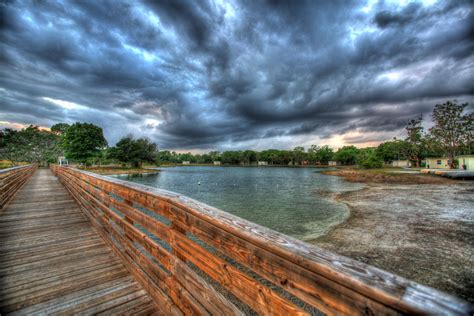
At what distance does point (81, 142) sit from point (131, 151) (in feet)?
76.5

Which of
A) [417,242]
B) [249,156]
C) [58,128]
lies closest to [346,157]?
[249,156]

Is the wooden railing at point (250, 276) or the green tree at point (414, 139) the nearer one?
the wooden railing at point (250, 276)

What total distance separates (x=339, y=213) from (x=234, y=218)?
13.9 m

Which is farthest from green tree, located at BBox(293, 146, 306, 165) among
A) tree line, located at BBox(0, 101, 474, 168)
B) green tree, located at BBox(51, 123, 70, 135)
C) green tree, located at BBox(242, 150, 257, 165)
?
green tree, located at BBox(51, 123, 70, 135)

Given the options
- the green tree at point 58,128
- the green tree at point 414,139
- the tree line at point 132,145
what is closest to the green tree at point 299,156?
the tree line at point 132,145

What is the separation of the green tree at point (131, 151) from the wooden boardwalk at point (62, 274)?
66.2 m

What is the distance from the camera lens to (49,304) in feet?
8.32

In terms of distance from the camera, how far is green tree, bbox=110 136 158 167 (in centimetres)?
6450

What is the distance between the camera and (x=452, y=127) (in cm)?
4381

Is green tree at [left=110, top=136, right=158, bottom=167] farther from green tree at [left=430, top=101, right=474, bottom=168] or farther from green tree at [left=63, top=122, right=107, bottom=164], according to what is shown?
green tree at [left=430, top=101, right=474, bottom=168]

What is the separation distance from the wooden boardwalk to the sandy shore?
22.2 ft

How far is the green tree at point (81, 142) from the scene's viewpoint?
42.9m

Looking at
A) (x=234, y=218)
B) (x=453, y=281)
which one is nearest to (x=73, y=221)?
(x=234, y=218)

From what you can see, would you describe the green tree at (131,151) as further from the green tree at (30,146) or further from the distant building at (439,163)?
the distant building at (439,163)
